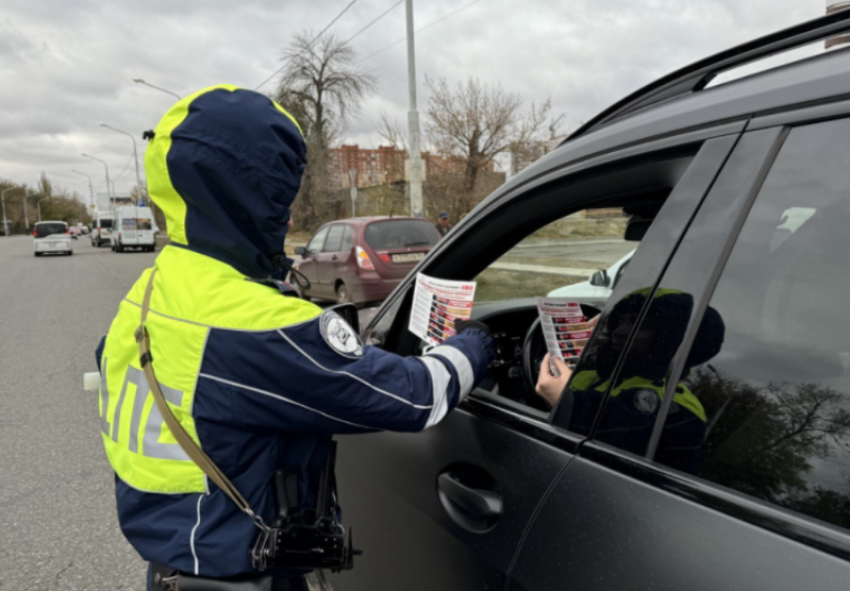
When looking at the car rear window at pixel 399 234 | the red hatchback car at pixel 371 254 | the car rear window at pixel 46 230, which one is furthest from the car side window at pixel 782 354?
the car rear window at pixel 46 230

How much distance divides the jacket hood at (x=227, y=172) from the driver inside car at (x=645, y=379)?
75 centimetres

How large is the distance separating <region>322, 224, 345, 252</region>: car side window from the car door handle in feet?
30.4

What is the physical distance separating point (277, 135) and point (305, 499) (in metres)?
0.80

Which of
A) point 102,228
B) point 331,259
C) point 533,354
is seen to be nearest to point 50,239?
point 102,228

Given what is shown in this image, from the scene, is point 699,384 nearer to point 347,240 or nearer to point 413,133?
point 347,240

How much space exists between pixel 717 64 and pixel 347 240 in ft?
30.5

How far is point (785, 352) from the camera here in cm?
97

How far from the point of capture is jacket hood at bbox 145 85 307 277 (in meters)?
1.30

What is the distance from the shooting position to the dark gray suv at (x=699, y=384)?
90 cm

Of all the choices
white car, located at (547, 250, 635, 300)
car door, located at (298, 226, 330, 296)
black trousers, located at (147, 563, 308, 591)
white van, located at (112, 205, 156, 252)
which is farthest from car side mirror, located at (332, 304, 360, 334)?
white van, located at (112, 205, 156, 252)

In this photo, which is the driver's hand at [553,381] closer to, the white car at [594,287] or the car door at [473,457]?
the car door at [473,457]

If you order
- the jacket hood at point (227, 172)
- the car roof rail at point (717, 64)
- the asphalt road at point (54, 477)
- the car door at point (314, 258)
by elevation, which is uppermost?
the car roof rail at point (717, 64)

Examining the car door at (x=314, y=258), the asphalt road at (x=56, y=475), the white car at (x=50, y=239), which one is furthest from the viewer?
the white car at (x=50, y=239)

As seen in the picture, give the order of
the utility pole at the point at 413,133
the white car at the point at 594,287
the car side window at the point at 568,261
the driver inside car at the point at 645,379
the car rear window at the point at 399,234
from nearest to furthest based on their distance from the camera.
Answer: the driver inside car at the point at 645,379 → the car side window at the point at 568,261 → the white car at the point at 594,287 → the car rear window at the point at 399,234 → the utility pole at the point at 413,133
